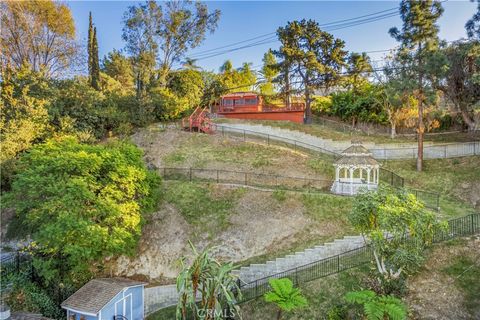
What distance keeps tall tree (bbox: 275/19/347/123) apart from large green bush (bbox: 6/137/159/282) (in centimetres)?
2352

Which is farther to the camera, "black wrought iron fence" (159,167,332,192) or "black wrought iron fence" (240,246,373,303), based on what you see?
"black wrought iron fence" (159,167,332,192)

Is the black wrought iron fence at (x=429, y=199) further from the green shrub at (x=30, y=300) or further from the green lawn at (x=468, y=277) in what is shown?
the green shrub at (x=30, y=300)

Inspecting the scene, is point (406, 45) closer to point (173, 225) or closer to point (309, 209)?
point (309, 209)

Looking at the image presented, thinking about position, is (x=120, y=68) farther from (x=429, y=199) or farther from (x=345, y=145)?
(x=429, y=199)

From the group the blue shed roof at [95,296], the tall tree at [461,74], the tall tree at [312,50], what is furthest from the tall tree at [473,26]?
the blue shed roof at [95,296]

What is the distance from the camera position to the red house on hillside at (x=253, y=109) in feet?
127

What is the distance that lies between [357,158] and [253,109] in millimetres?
21742

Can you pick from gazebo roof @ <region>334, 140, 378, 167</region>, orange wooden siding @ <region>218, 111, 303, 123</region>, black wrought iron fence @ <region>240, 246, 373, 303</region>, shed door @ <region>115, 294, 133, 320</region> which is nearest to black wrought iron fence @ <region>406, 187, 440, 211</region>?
gazebo roof @ <region>334, 140, 378, 167</region>

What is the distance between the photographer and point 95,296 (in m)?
14.6

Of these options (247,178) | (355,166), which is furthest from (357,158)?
(247,178)

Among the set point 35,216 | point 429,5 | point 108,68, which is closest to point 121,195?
point 35,216

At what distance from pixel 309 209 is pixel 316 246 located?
3.42m

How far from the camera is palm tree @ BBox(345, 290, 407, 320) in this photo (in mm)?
10578

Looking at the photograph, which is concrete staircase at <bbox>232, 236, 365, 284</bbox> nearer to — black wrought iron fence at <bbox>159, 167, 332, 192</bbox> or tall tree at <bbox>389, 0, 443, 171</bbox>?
black wrought iron fence at <bbox>159, 167, 332, 192</bbox>
